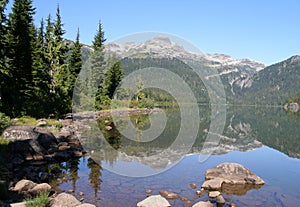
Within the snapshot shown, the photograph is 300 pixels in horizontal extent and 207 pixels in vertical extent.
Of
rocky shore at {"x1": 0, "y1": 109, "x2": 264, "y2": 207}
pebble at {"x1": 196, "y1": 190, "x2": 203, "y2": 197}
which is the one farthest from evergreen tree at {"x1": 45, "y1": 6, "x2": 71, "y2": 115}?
pebble at {"x1": 196, "y1": 190, "x2": 203, "y2": 197}

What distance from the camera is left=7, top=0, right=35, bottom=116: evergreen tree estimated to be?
32281 millimetres

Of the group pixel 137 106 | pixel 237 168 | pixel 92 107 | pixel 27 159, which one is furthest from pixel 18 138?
pixel 137 106

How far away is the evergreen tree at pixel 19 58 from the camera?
32.3 metres

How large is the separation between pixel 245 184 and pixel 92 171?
10.3 metres

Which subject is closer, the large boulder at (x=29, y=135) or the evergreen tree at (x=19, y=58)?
the large boulder at (x=29, y=135)

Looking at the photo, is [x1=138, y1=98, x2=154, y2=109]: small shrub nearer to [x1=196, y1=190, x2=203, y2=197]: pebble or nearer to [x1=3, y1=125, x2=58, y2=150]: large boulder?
[x1=3, y1=125, x2=58, y2=150]: large boulder

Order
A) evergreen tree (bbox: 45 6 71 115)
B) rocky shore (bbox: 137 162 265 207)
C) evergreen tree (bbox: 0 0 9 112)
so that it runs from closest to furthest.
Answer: rocky shore (bbox: 137 162 265 207)
evergreen tree (bbox: 0 0 9 112)
evergreen tree (bbox: 45 6 71 115)

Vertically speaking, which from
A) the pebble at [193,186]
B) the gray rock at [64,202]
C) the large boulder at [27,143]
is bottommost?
the pebble at [193,186]

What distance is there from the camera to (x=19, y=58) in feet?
112

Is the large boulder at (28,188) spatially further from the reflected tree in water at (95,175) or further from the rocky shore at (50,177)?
the reflected tree in water at (95,175)

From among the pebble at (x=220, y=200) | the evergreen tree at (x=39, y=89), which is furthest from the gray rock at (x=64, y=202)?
the evergreen tree at (x=39, y=89)

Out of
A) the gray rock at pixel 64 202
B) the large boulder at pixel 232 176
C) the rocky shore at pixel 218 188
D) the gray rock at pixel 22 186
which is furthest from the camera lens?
the large boulder at pixel 232 176

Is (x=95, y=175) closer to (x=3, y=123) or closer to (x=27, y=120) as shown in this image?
(x=3, y=123)

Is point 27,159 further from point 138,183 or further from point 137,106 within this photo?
point 137,106
